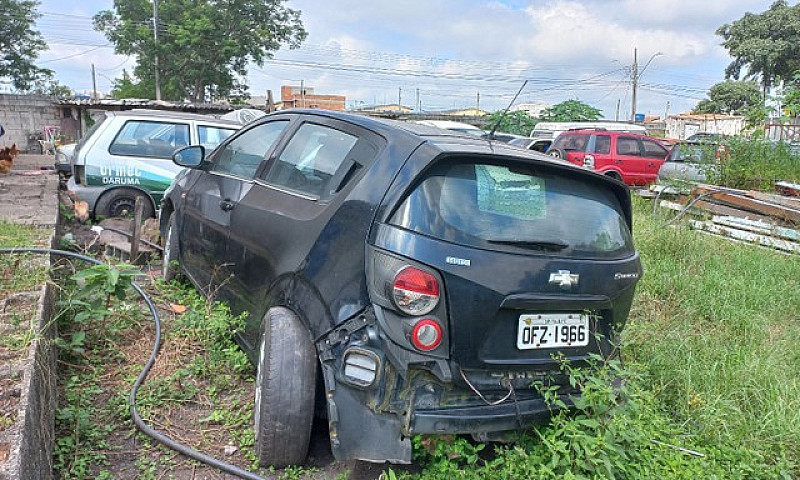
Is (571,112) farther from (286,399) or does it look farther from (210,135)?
(286,399)

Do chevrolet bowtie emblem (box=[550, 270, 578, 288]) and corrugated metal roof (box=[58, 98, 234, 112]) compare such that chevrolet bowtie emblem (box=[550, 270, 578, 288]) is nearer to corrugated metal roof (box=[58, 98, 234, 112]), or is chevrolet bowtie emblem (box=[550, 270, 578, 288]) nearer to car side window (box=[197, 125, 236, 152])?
car side window (box=[197, 125, 236, 152])

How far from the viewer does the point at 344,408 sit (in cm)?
228

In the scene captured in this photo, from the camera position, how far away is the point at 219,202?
3727 mm

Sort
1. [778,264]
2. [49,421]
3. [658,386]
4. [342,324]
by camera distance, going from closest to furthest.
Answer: [342,324], [49,421], [658,386], [778,264]

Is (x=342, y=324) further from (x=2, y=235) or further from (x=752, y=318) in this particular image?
(x=2, y=235)

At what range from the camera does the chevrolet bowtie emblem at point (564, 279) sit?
240cm

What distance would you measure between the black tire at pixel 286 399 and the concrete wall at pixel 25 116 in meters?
27.0

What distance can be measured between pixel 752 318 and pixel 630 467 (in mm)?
2647

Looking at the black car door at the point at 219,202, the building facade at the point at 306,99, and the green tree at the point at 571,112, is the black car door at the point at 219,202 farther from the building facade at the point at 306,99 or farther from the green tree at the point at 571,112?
the green tree at the point at 571,112

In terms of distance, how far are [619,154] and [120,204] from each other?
12330 millimetres

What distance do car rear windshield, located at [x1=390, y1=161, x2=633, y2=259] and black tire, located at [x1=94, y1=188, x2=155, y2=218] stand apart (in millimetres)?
5628

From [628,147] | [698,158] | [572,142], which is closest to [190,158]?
[698,158]

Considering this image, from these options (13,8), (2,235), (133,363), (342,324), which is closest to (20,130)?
(13,8)

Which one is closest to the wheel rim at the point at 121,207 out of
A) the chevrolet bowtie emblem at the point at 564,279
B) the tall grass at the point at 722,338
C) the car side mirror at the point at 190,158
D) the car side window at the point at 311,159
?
the car side mirror at the point at 190,158
